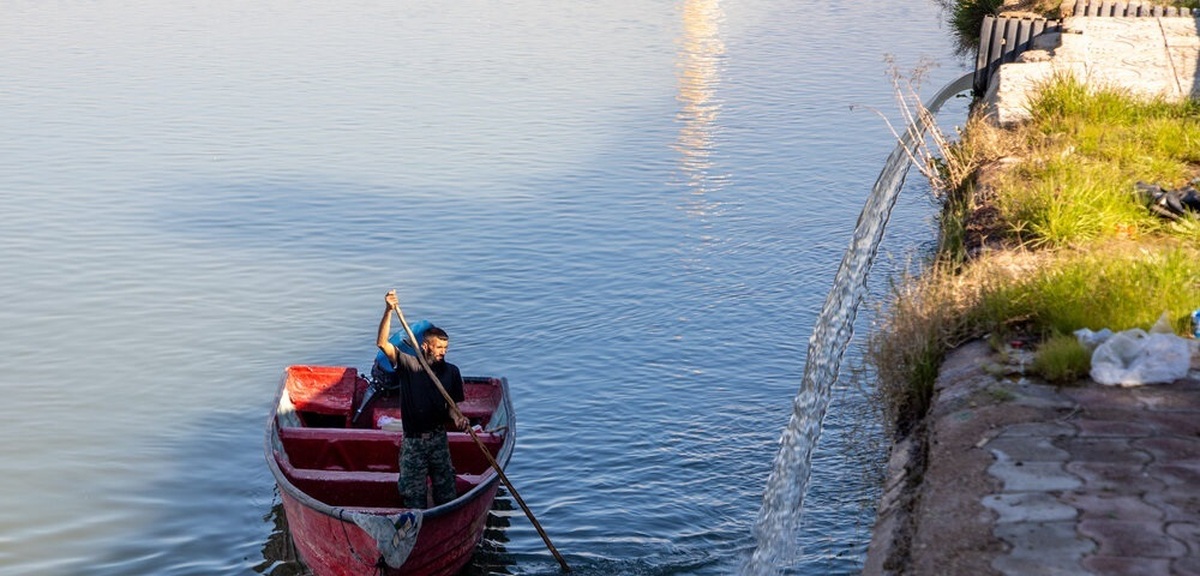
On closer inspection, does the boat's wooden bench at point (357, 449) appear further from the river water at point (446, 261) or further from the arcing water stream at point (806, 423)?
the arcing water stream at point (806, 423)

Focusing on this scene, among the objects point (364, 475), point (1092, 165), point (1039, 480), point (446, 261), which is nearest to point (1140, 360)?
point (1039, 480)

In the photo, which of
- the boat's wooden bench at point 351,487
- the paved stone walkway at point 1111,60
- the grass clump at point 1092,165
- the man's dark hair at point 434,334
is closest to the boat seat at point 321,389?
the boat's wooden bench at point 351,487

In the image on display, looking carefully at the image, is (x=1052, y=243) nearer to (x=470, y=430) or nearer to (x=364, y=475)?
(x=470, y=430)

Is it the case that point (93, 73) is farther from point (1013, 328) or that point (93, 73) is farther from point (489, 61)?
point (1013, 328)

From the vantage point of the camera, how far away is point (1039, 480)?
6.73 meters

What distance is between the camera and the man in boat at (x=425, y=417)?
416 inches

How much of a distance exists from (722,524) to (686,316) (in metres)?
5.53

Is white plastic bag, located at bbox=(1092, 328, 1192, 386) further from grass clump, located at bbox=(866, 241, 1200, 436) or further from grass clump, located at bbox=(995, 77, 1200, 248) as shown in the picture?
grass clump, located at bbox=(995, 77, 1200, 248)

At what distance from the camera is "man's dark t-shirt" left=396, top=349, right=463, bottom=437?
10570 mm

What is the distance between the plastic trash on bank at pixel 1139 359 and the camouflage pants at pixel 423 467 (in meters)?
5.03

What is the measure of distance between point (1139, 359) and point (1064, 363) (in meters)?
0.39

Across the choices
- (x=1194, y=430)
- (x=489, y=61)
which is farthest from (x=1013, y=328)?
(x=489, y=61)

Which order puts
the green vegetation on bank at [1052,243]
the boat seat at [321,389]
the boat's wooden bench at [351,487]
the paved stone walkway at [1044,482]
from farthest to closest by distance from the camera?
the boat seat at [321,389], the boat's wooden bench at [351,487], the green vegetation on bank at [1052,243], the paved stone walkway at [1044,482]

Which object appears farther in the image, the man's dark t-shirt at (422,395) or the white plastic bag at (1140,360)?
the man's dark t-shirt at (422,395)
